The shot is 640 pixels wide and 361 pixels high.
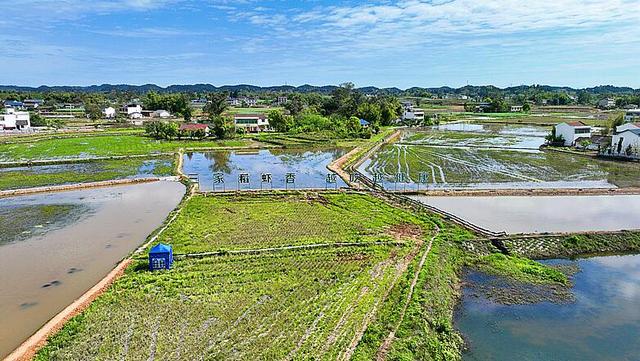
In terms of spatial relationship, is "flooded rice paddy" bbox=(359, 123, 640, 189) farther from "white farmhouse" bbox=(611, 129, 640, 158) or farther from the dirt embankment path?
the dirt embankment path

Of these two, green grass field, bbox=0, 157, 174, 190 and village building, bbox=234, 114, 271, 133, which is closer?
green grass field, bbox=0, 157, 174, 190

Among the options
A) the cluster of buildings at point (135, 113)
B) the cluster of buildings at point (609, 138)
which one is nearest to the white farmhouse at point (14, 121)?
the cluster of buildings at point (135, 113)

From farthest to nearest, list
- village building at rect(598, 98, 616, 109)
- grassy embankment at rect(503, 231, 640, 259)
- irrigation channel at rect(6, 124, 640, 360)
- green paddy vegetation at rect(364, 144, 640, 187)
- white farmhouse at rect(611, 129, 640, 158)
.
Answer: village building at rect(598, 98, 616, 109) < white farmhouse at rect(611, 129, 640, 158) < green paddy vegetation at rect(364, 144, 640, 187) < grassy embankment at rect(503, 231, 640, 259) < irrigation channel at rect(6, 124, 640, 360)

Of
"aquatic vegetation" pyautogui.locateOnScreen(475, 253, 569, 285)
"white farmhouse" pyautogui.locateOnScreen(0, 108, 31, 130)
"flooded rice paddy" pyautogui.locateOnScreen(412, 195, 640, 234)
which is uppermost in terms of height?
"white farmhouse" pyautogui.locateOnScreen(0, 108, 31, 130)

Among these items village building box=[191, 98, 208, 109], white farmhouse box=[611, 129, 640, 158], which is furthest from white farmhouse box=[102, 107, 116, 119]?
white farmhouse box=[611, 129, 640, 158]

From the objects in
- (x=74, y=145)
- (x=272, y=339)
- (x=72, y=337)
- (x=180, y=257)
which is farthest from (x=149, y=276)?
(x=74, y=145)

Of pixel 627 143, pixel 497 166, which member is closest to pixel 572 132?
pixel 627 143

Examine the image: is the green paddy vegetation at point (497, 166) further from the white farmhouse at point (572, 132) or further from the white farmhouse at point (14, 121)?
the white farmhouse at point (14, 121)

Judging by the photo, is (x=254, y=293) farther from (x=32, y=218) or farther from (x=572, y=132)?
(x=572, y=132)
